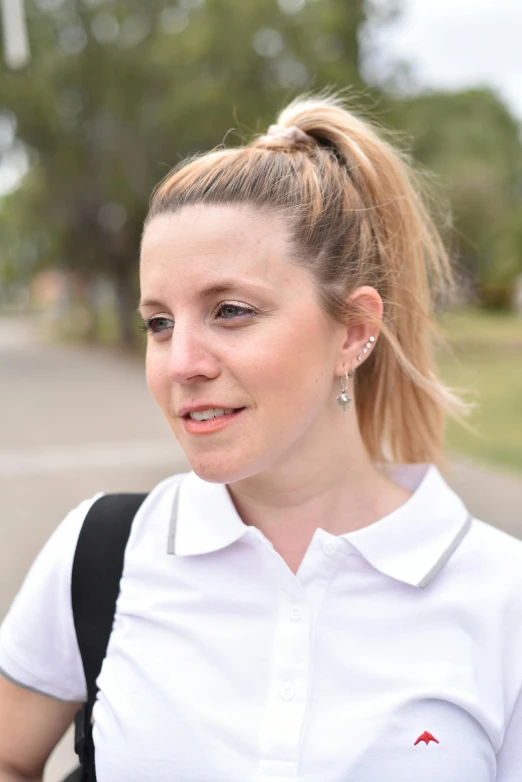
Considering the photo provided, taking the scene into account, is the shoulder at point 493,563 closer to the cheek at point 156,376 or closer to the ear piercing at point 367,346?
the ear piercing at point 367,346

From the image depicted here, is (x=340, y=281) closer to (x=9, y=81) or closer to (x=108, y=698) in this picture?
(x=108, y=698)

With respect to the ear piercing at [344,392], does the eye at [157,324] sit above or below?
above

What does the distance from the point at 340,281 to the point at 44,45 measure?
66.0 ft

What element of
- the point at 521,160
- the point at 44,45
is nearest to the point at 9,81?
the point at 44,45

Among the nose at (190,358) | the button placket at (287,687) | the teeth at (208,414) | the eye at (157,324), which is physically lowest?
the button placket at (287,687)

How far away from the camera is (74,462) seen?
858 centimetres

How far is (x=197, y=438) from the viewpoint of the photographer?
1.62 metres

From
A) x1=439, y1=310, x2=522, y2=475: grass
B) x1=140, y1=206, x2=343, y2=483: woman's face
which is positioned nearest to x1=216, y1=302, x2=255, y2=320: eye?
x1=140, y1=206, x2=343, y2=483: woman's face

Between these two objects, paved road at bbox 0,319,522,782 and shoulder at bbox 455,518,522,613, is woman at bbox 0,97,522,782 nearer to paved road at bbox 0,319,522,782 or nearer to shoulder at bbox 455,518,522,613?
shoulder at bbox 455,518,522,613

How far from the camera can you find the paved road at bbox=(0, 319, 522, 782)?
19.4 feet

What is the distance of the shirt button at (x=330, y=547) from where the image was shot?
1699 millimetres

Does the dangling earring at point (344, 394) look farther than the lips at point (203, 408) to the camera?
Yes

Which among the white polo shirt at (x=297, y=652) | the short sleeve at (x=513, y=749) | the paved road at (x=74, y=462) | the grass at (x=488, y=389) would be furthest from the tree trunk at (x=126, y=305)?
the short sleeve at (x=513, y=749)

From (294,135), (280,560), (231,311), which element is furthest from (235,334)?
(294,135)
